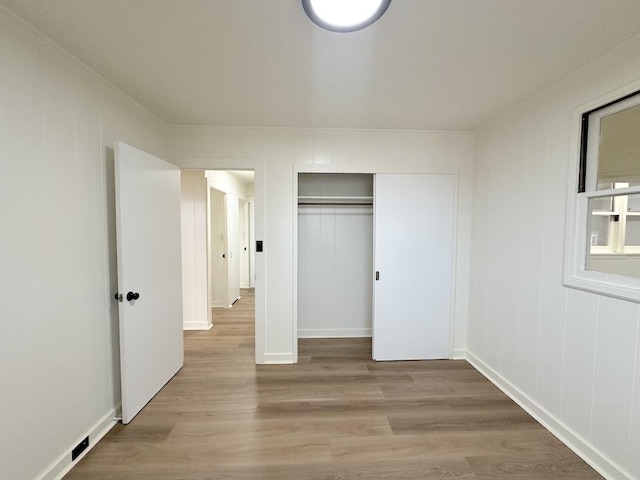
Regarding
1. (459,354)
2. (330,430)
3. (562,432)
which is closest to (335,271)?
(459,354)

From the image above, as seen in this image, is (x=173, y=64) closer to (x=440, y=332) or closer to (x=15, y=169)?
(x=15, y=169)

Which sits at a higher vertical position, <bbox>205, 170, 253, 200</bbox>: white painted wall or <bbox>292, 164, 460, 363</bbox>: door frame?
<bbox>205, 170, 253, 200</bbox>: white painted wall

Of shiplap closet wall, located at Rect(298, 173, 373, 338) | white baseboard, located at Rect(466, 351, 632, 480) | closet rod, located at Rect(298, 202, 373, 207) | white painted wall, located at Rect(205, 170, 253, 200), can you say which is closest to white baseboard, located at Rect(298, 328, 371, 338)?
shiplap closet wall, located at Rect(298, 173, 373, 338)

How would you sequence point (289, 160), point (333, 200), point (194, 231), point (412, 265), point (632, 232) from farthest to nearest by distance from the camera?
point (194, 231), point (333, 200), point (412, 265), point (289, 160), point (632, 232)

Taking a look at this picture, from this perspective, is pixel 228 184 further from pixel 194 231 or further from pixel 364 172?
pixel 364 172

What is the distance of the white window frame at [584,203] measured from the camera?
1.65 m

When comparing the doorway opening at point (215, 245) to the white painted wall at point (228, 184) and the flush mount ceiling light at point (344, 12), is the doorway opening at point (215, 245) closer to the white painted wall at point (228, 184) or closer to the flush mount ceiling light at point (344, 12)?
the white painted wall at point (228, 184)

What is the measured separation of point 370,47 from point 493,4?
58 centimetres

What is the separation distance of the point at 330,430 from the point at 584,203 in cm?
225

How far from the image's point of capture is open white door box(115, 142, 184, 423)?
194 cm

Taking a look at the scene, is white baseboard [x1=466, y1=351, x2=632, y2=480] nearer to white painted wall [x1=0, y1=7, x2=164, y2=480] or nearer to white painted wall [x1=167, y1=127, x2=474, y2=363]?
white painted wall [x1=167, y1=127, x2=474, y2=363]

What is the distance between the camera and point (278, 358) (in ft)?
9.58

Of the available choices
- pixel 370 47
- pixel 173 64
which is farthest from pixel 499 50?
pixel 173 64

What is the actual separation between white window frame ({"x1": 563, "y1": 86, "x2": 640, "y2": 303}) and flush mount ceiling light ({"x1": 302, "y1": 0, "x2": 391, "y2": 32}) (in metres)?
1.48
